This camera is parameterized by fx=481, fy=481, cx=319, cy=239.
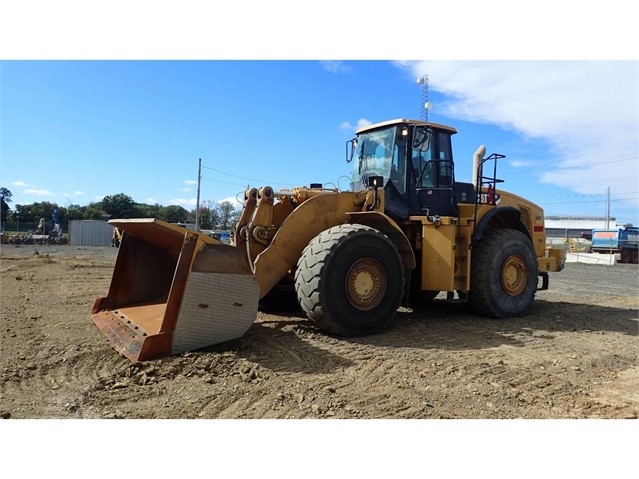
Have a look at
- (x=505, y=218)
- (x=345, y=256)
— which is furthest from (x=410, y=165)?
(x=345, y=256)

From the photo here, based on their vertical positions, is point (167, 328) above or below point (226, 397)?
above

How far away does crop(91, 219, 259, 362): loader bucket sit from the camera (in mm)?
4379

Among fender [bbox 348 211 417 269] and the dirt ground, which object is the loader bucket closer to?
the dirt ground

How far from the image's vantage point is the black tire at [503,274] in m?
7.12

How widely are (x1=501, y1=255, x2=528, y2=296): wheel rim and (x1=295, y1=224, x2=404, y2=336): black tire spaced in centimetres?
232

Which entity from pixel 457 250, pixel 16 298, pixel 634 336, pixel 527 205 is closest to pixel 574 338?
pixel 634 336

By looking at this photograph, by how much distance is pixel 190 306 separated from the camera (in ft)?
14.4

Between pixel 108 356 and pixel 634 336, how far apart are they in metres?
6.65

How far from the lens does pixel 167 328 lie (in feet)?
14.4

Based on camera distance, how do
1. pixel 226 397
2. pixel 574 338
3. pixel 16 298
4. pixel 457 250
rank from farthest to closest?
pixel 16 298
pixel 457 250
pixel 574 338
pixel 226 397

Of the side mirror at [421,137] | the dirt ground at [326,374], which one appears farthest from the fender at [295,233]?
the side mirror at [421,137]

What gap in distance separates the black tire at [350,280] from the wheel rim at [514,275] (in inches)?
91.5

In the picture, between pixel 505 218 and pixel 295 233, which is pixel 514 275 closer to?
pixel 505 218

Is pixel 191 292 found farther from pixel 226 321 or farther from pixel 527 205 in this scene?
pixel 527 205
